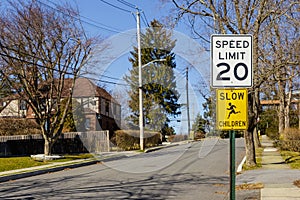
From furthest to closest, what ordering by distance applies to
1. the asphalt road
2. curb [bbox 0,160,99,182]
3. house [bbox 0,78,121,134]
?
house [bbox 0,78,121,134]
curb [bbox 0,160,99,182]
the asphalt road

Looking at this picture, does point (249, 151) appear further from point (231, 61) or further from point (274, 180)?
point (231, 61)

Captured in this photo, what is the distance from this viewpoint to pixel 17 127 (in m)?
33.4

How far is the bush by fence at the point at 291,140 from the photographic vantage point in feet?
87.8

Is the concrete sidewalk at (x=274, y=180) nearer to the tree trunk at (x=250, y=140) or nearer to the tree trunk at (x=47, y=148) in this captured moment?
the tree trunk at (x=250, y=140)

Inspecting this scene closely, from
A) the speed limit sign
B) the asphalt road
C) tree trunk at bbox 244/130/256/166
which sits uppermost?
the speed limit sign

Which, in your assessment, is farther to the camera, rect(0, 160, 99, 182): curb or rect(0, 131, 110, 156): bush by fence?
rect(0, 131, 110, 156): bush by fence

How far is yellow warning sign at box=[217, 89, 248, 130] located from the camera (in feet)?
19.1

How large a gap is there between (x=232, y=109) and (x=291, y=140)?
2303cm

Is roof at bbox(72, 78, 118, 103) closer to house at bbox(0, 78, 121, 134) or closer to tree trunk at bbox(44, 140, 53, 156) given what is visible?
house at bbox(0, 78, 121, 134)

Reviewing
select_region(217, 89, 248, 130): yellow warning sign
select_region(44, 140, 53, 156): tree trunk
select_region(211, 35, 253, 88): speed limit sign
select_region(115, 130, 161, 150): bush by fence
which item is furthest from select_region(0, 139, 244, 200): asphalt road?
select_region(115, 130, 161, 150): bush by fence

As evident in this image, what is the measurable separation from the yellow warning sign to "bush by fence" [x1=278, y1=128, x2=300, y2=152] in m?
22.1

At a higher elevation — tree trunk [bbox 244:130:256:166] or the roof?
the roof

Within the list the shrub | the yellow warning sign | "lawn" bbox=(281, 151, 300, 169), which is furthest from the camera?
the shrub

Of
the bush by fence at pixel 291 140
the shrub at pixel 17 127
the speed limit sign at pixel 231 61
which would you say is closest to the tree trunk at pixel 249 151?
the bush by fence at pixel 291 140
